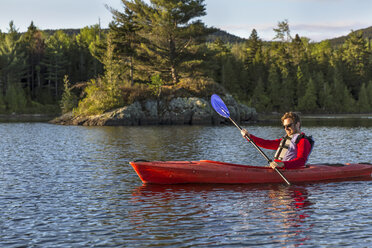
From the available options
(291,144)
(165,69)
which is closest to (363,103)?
(165,69)

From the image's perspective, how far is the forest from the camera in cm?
5241

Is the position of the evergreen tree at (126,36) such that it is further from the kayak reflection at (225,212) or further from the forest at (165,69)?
the kayak reflection at (225,212)

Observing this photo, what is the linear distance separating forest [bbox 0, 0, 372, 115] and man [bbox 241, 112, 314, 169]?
3856cm

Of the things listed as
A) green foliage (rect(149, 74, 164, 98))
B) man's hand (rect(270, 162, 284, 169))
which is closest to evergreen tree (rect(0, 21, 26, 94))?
green foliage (rect(149, 74, 164, 98))

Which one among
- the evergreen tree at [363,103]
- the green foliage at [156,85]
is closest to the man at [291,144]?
the green foliage at [156,85]

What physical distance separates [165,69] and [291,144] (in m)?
43.3

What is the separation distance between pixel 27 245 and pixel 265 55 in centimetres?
9605

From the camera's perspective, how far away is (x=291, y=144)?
1276cm

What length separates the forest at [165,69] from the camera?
5241 cm

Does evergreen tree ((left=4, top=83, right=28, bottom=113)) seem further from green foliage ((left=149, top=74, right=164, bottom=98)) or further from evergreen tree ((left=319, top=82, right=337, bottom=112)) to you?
evergreen tree ((left=319, top=82, right=337, bottom=112))

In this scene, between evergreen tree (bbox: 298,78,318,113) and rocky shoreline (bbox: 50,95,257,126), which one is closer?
rocky shoreline (bbox: 50,95,257,126)

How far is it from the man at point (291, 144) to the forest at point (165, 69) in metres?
38.6

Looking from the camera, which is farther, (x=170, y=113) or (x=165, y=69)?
(x=165, y=69)

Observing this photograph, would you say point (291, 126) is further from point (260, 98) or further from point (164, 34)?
point (260, 98)
